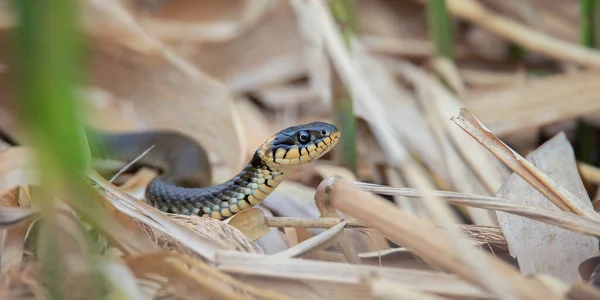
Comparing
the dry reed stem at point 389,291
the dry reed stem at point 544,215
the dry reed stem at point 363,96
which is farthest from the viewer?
the dry reed stem at point 363,96

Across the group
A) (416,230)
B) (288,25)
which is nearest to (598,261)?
(416,230)

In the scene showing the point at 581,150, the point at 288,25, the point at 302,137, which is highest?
the point at 288,25

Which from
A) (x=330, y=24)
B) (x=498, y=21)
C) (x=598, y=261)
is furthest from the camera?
(x=498, y=21)

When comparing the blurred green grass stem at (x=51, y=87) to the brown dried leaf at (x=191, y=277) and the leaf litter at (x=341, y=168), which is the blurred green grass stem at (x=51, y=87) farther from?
the brown dried leaf at (x=191, y=277)

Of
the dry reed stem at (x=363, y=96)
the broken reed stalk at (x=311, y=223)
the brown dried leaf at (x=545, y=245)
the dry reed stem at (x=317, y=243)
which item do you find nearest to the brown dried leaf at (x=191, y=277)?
the dry reed stem at (x=317, y=243)

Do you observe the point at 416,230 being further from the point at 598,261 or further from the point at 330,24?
the point at 330,24

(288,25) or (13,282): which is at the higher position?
(288,25)

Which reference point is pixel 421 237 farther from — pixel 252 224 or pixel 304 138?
pixel 304 138
